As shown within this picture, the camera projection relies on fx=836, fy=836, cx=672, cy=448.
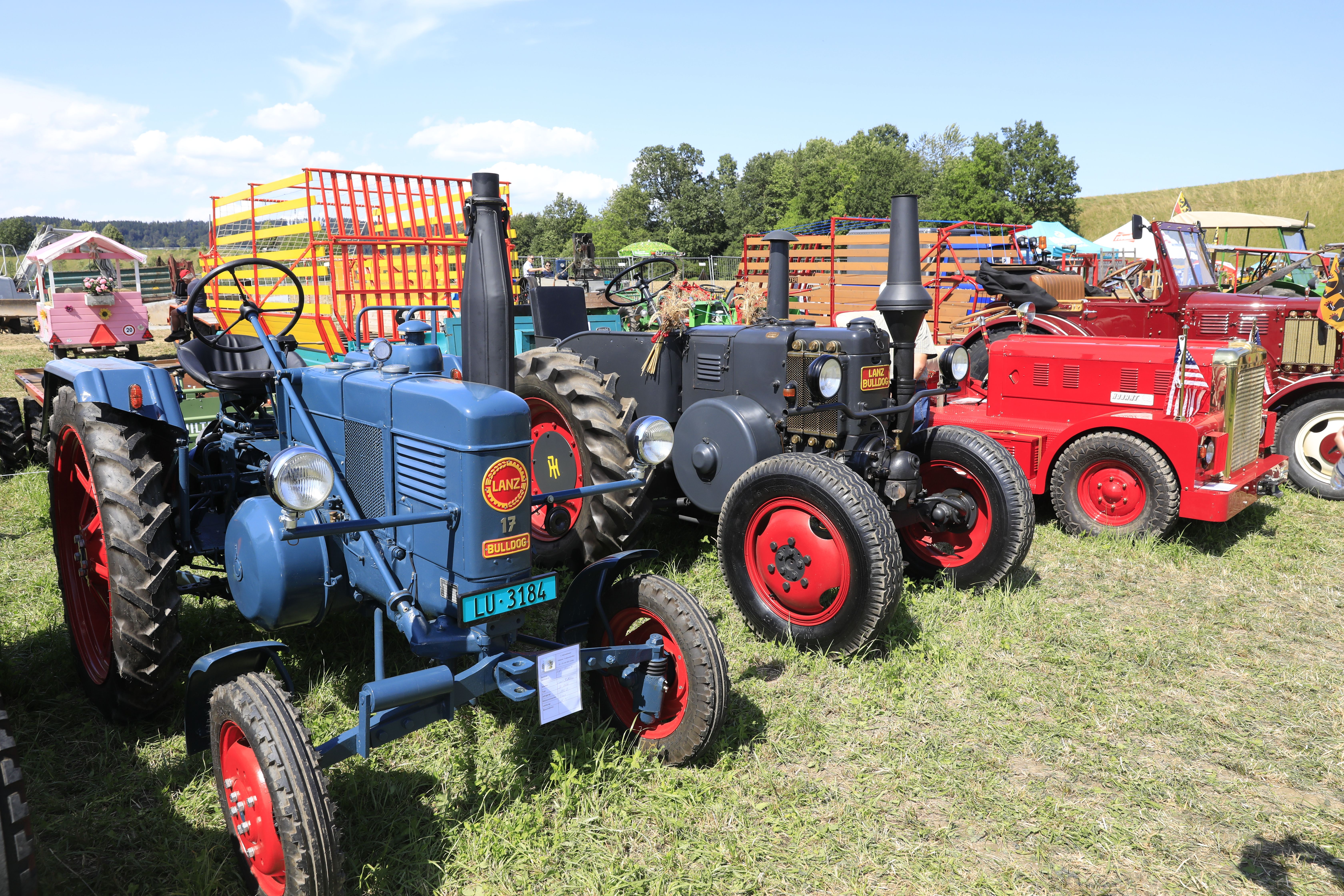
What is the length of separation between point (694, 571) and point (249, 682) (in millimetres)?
2724

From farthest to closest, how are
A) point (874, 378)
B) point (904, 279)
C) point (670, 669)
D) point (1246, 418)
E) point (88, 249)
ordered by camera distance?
point (88, 249) → point (1246, 418) → point (874, 378) → point (904, 279) → point (670, 669)

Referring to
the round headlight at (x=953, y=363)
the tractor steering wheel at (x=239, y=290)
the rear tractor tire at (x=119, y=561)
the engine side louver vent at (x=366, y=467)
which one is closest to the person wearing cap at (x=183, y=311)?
the tractor steering wheel at (x=239, y=290)

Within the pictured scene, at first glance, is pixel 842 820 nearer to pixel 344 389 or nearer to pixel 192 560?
pixel 344 389

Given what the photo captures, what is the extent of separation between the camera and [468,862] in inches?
93.1

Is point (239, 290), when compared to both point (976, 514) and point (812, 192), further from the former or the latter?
point (812, 192)

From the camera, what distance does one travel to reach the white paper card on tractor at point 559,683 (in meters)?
2.32

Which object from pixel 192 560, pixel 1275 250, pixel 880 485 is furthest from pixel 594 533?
pixel 1275 250

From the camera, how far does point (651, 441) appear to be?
9.34ft

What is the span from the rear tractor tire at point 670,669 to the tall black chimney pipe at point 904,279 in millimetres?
1946

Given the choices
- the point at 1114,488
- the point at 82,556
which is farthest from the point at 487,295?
the point at 1114,488

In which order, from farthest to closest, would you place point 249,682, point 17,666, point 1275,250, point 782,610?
point 1275,250
point 782,610
point 17,666
point 249,682

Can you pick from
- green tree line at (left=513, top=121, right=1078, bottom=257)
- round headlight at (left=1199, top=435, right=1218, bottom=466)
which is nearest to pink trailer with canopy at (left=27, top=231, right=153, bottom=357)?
round headlight at (left=1199, top=435, right=1218, bottom=466)

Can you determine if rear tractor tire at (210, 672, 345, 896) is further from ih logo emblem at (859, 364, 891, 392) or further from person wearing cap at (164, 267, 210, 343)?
ih logo emblem at (859, 364, 891, 392)

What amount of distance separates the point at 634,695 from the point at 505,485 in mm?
904
